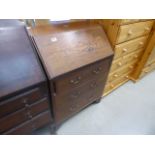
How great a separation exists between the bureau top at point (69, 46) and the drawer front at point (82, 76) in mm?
53

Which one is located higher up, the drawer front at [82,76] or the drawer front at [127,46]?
the drawer front at [127,46]

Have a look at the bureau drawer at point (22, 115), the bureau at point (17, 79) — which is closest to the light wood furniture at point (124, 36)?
the bureau at point (17, 79)

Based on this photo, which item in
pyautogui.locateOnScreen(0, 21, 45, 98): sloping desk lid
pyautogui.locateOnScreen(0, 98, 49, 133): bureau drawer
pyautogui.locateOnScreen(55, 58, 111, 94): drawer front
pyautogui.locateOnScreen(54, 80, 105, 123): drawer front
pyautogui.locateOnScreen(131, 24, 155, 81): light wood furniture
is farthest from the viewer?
pyautogui.locateOnScreen(131, 24, 155, 81): light wood furniture

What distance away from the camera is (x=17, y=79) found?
0.71 m

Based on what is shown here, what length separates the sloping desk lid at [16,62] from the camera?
693mm

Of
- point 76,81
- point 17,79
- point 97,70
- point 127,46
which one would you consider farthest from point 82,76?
point 127,46

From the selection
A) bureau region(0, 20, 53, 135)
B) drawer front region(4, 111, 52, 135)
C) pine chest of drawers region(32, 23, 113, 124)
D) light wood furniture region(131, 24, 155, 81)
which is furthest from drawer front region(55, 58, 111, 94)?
light wood furniture region(131, 24, 155, 81)

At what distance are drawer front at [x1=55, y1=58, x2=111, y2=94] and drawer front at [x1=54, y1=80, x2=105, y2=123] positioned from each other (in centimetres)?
7

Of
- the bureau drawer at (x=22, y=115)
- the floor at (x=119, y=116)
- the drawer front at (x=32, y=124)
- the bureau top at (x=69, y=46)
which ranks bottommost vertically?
the floor at (x=119, y=116)

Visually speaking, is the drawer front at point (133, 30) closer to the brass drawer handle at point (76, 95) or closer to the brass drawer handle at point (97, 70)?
the brass drawer handle at point (97, 70)

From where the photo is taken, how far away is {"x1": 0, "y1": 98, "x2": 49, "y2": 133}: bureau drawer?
81 cm

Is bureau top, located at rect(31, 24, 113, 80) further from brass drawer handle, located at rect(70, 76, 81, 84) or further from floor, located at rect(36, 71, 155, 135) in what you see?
floor, located at rect(36, 71, 155, 135)

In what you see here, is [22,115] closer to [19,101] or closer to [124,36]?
[19,101]
